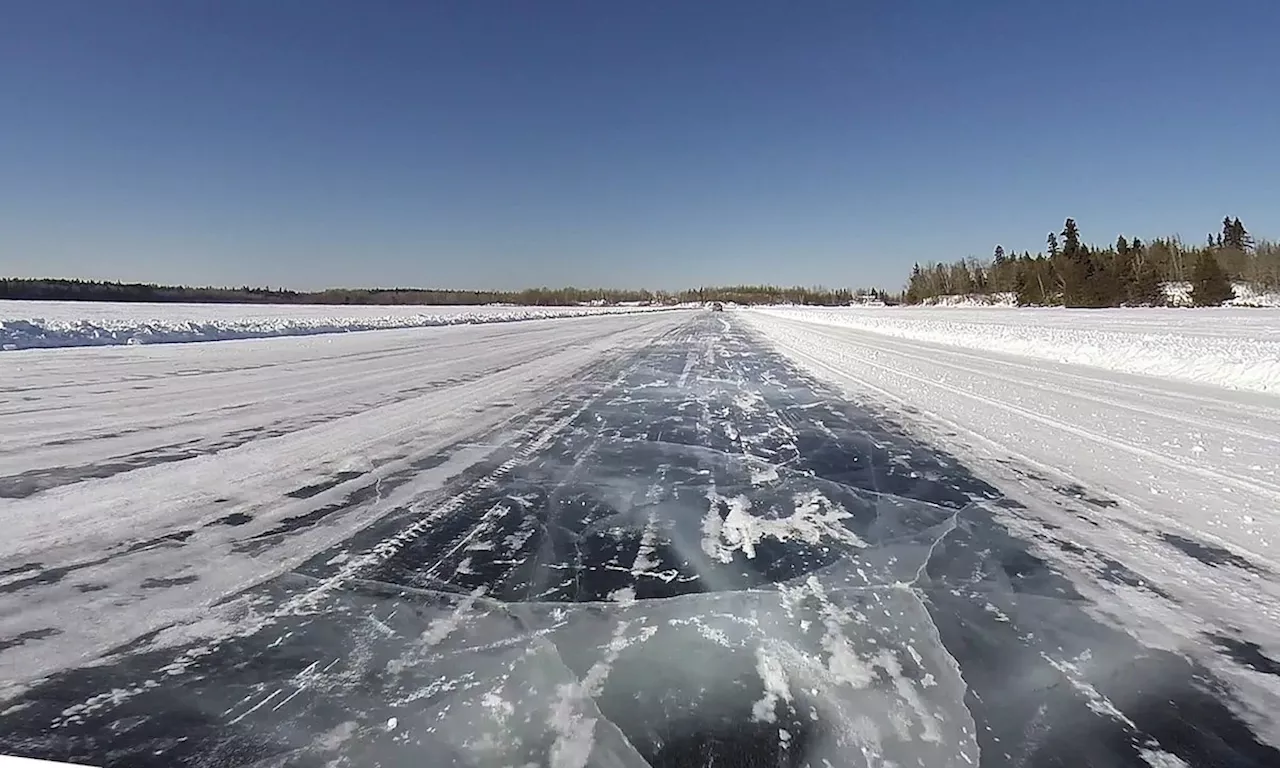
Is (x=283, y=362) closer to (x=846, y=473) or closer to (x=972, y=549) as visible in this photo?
(x=846, y=473)

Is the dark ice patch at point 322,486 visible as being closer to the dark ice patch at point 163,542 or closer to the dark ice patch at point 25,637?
the dark ice patch at point 163,542

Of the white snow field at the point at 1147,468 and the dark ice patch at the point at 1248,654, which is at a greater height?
the dark ice patch at the point at 1248,654

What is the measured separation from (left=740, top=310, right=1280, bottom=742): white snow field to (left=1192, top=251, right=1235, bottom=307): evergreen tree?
61.0 meters

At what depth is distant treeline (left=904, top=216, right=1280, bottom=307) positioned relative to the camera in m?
62.3

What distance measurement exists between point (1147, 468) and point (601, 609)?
4.82 metres

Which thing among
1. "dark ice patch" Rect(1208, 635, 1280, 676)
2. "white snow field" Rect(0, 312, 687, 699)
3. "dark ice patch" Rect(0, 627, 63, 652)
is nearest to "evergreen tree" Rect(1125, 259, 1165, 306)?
"white snow field" Rect(0, 312, 687, 699)

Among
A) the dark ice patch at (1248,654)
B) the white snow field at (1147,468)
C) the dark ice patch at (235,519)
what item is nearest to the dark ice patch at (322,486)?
the dark ice patch at (235,519)

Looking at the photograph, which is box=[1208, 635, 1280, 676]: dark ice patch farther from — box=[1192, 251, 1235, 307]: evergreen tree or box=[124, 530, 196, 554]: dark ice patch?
box=[1192, 251, 1235, 307]: evergreen tree

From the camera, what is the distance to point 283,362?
44.9 ft

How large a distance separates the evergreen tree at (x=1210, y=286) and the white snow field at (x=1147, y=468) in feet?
200

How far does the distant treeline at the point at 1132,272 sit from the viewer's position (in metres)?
62.3

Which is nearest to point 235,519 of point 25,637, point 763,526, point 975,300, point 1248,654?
point 25,637

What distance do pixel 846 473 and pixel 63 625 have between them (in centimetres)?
472

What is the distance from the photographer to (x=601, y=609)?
273 cm
